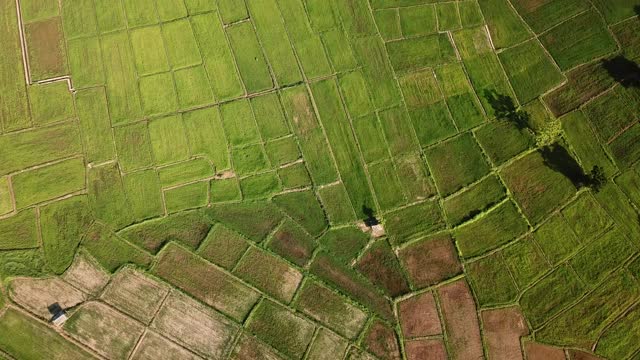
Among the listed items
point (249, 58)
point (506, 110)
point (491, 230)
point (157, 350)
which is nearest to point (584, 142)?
point (506, 110)

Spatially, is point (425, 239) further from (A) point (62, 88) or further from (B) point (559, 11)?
(A) point (62, 88)

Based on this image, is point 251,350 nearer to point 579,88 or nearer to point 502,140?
point 502,140

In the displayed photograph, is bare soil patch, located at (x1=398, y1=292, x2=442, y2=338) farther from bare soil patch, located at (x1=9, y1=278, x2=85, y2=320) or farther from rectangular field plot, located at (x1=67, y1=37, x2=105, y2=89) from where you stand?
rectangular field plot, located at (x1=67, y1=37, x2=105, y2=89)

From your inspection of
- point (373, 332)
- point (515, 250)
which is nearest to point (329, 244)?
point (373, 332)

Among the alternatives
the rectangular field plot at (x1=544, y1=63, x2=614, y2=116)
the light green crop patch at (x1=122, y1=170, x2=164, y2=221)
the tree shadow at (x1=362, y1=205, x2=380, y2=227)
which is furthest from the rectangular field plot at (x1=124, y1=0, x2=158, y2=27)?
the rectangular field plot at (x1=544, y1=63, x2=614, y2=116)

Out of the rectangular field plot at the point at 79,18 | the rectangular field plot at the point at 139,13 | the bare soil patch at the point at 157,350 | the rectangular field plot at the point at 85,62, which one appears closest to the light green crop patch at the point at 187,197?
the bare soil patch at the point at 157,350
